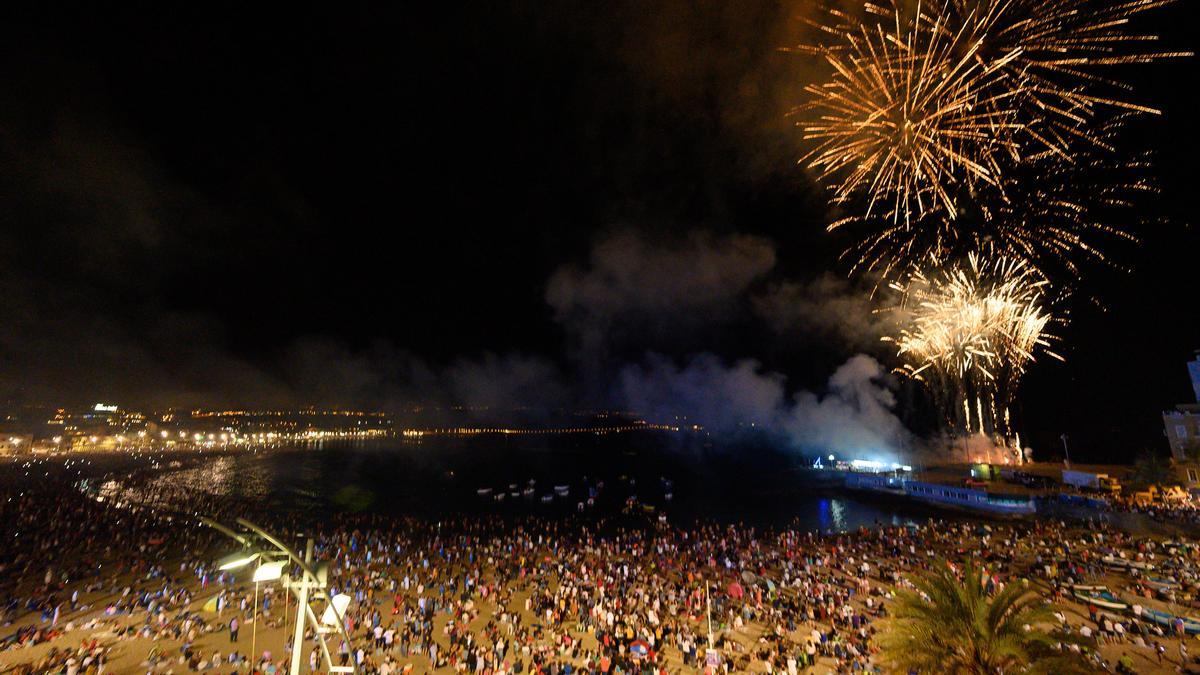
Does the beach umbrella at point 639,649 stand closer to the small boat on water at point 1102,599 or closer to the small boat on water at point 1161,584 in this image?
the small boat on water at point 1102,599

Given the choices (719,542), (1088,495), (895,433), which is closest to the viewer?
(719,542)

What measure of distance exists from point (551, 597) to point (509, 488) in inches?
2024

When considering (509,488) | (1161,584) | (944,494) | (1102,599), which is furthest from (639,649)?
(509,488)

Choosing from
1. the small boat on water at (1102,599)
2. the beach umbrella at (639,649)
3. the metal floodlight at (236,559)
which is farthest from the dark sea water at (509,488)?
the metal floodlight at (236,559)

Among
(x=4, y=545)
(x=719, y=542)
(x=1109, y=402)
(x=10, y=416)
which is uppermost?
(x=10, y=416)

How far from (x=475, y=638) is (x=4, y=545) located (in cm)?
3543

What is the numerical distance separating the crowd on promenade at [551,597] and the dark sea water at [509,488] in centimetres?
1447

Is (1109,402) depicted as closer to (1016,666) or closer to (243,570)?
(1016,666)

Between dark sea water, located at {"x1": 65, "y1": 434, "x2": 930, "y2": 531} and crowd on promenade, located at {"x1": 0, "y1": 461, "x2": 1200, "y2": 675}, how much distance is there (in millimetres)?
14474

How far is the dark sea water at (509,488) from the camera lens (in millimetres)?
54531

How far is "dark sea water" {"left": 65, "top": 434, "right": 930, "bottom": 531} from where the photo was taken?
2147 inches

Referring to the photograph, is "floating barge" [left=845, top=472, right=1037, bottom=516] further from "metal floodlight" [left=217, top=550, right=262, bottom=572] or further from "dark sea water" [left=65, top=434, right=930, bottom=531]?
"metal floodlight" [left=217, top=550, right=262, bottom=572]

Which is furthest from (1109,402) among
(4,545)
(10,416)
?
(10,416)

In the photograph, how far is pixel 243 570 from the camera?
2880cm
